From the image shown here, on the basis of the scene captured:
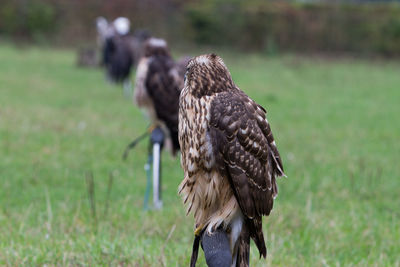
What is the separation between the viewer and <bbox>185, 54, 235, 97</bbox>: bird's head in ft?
9.27

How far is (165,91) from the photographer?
5.88 meters

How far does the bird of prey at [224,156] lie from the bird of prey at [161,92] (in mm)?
2788

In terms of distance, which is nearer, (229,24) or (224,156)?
(224,156)

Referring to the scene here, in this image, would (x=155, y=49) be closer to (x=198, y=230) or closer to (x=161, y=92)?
(x=161, y=92)

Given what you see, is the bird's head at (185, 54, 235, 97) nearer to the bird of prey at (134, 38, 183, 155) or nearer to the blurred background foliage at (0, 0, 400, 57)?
the bird of prey at (134, 38, 183, 155)

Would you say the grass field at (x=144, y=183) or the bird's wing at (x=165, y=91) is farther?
the bird's wing at (x=165, y=91)

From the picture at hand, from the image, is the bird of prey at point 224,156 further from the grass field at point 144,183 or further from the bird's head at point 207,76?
the grass field at point 144,183

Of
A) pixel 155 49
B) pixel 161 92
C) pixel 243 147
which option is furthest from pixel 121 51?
pixel 243 147

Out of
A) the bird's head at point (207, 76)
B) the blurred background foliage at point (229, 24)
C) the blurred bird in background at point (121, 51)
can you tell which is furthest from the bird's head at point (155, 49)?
the blurred background foliage at point (229, 24)

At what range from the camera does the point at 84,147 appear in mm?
7949

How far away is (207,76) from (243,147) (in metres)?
0.38

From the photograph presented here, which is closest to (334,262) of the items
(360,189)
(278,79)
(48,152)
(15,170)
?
(360,189)

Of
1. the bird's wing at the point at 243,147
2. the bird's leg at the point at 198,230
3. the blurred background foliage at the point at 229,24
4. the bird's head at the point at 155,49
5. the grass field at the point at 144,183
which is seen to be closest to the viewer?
the bird's wing at the point at 243,147

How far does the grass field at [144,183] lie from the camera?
4070 millimetres
